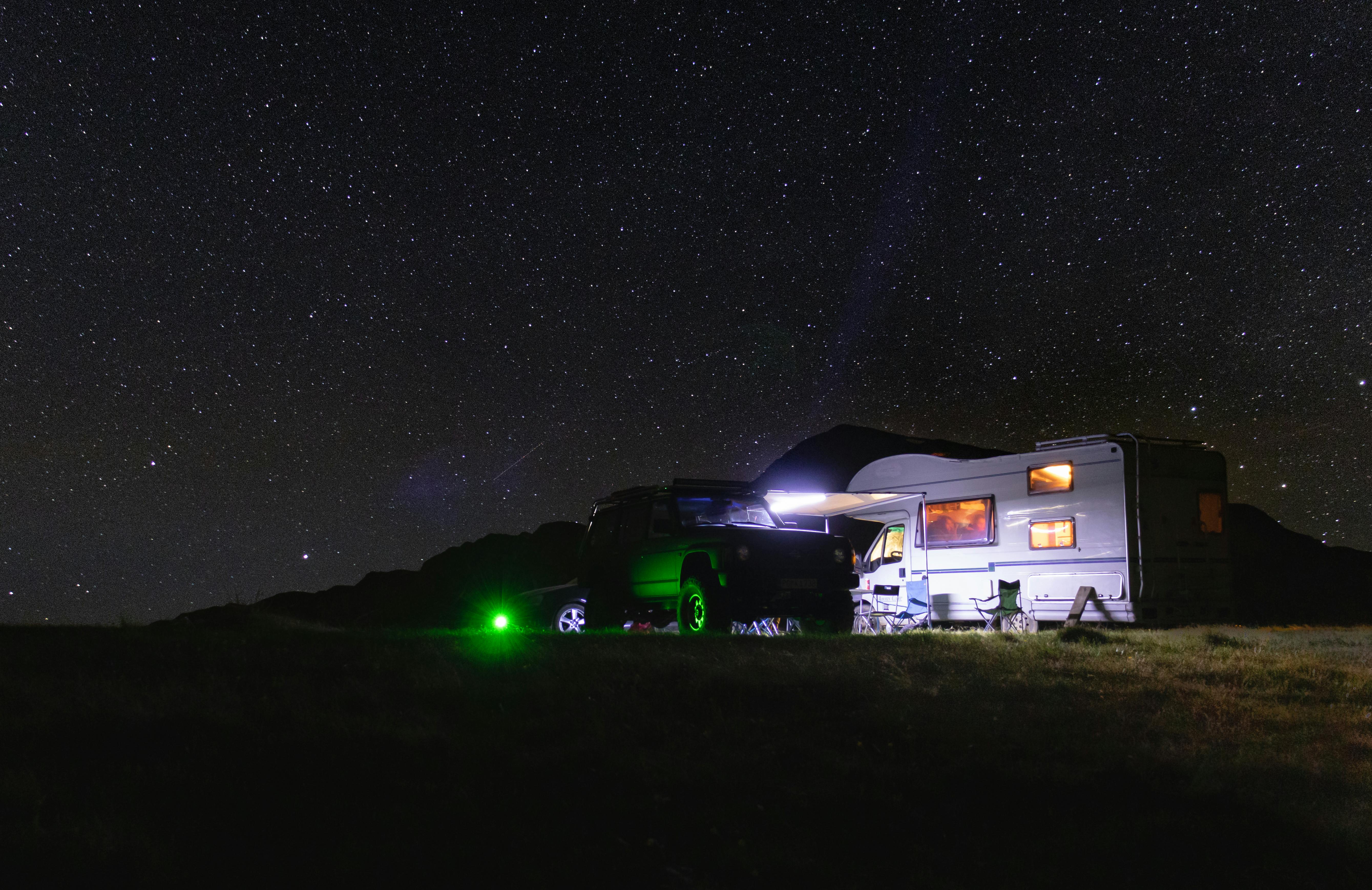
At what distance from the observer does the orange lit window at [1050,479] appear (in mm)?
14828

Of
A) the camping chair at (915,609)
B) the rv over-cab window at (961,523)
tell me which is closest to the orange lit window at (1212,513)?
the rv over-cab window at (961,523)

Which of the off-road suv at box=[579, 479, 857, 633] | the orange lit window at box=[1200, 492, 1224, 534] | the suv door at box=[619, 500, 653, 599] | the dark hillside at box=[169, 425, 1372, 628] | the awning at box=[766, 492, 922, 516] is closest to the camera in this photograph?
the off-road suv at box=[579, 479, 857, 633]

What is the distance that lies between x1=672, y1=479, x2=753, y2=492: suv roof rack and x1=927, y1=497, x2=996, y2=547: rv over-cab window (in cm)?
576

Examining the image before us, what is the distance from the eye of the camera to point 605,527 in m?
12.5

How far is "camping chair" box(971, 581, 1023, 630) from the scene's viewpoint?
15258 millimetres

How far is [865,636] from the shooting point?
10242 mm

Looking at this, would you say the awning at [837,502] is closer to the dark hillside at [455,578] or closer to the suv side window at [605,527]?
the suv side window at [605,527]

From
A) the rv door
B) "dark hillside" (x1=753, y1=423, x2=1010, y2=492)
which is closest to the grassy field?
the rv door

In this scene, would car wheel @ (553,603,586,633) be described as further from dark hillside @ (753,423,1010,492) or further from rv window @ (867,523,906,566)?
dark hillside @ (753,423,1010,492)

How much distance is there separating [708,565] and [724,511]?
38.2 inches

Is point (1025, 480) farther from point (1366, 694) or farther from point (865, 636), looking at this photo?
point (1366, 694)

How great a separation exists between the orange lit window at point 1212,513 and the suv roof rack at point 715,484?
752 centimetres

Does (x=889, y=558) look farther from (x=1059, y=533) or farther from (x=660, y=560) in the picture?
(x=660, y=560)

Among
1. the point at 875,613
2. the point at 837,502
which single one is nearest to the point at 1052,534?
the point at 875,613
